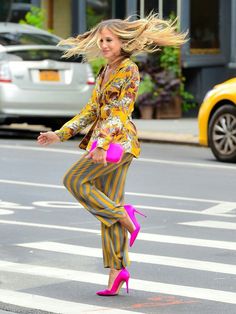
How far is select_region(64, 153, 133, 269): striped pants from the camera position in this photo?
737 cm

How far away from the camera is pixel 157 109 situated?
21906 millimetres

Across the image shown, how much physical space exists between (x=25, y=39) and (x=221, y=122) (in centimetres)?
453

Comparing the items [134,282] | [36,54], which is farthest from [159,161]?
[134,282]

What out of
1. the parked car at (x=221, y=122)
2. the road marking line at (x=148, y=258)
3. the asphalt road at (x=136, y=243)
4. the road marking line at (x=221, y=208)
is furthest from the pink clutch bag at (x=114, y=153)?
the parked car at (x=221, y=122)

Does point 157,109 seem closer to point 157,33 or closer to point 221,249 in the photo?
point 221,249

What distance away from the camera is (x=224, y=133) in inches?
617

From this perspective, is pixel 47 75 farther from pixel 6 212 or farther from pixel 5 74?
pixel 6 212

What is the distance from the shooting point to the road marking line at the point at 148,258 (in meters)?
8.45

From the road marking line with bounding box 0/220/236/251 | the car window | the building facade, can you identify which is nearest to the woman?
the road marking line with bounding box 0/220/236/251

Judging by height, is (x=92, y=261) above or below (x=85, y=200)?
below

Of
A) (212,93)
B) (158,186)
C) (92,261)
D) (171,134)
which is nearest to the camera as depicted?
(92,261)

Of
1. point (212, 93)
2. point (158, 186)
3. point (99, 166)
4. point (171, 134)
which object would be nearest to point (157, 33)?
point (99, 166)

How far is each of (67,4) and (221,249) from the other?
654 inches

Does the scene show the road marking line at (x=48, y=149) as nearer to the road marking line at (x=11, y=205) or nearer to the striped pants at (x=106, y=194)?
the road marking line at (x=11, y=205)
